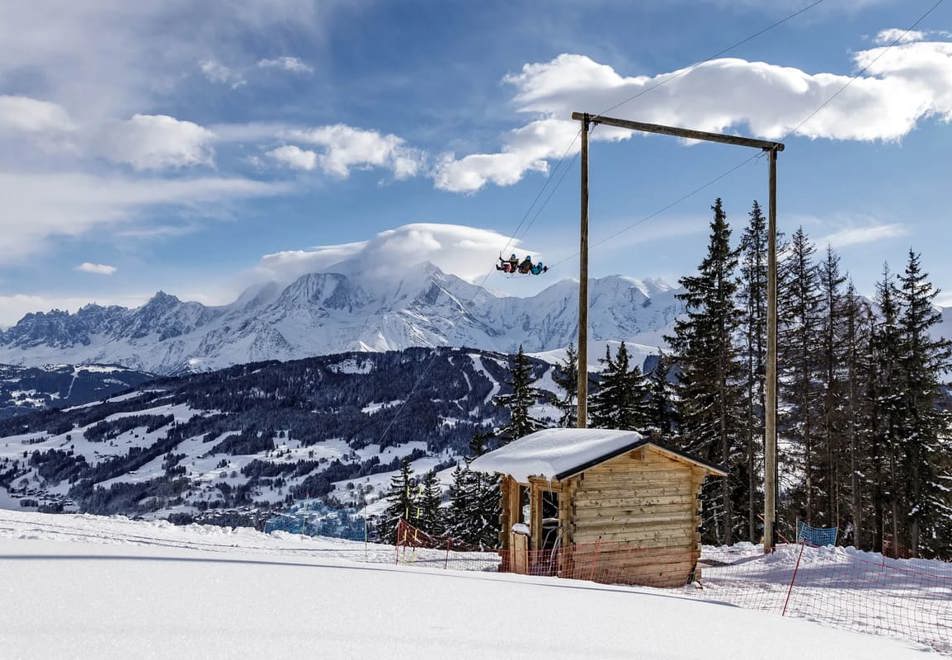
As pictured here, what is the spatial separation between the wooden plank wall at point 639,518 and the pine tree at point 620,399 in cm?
1548

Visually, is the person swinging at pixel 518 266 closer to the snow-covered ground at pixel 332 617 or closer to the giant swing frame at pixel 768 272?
the giant swing frame at pixel 768 272

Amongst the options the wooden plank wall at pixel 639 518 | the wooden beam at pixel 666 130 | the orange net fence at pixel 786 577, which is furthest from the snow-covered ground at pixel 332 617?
the wooden beam at pixel 666 130

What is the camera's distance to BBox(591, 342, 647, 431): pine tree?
30969 mm

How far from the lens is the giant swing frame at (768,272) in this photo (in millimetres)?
16594

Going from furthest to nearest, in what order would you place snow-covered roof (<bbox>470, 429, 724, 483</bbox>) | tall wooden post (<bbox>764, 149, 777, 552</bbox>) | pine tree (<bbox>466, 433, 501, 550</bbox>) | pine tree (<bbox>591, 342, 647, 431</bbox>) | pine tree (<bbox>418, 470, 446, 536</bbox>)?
1. pine tree (<bbox>418, 470, 446, 536</bbox>)
2. pine tree (<bbox>466, 433, 501, 550</bbox>)
3. pine tree (<bbox>591, 342, 647, 431</bbox>)
4. tall wooden post (<bbox>764, 149, 777, 552</bbox>)
5. snow-covered roof (<bbox>470, 429, 724, 483</bbox>)

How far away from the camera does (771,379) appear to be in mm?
16594

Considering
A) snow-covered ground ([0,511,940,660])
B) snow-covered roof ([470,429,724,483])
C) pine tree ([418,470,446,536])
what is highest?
snow-covered roof ([470,429,724,483])

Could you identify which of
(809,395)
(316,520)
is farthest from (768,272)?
(316,520)

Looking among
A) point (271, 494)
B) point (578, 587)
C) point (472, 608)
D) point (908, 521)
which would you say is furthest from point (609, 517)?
point (271, 494)

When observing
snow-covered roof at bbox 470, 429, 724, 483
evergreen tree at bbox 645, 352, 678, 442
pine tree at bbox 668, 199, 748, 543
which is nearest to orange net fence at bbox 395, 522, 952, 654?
snow-covered roof at bbox 470, 429, 724, 483

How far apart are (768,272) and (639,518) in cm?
784

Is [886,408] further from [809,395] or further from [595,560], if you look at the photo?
[595,560]

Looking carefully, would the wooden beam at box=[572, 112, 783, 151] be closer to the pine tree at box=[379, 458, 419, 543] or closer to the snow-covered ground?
the snow-covered ground

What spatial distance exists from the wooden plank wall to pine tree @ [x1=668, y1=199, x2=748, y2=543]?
13.1 metres
